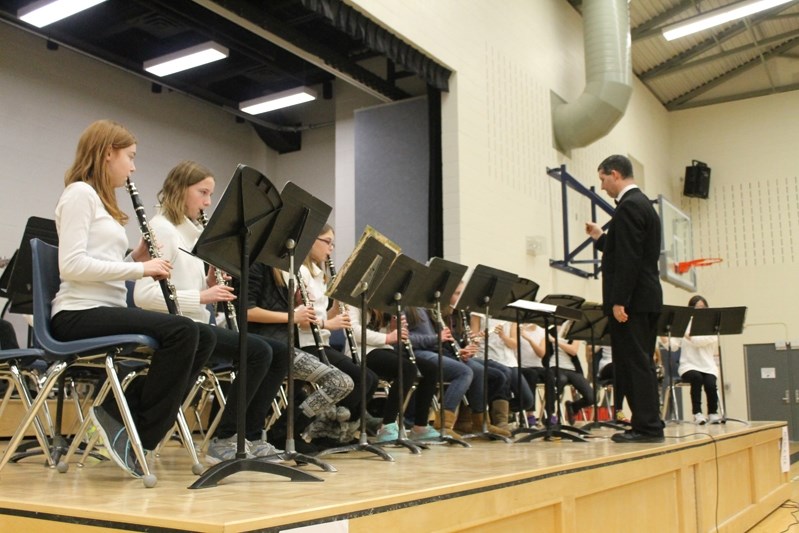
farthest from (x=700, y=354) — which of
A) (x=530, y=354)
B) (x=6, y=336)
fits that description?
(x=6, y=336)

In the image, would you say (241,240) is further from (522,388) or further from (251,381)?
(522,388)

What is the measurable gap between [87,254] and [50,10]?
487cm

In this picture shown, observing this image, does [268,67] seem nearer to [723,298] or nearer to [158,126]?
[158,126]

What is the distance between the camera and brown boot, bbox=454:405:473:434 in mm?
4770

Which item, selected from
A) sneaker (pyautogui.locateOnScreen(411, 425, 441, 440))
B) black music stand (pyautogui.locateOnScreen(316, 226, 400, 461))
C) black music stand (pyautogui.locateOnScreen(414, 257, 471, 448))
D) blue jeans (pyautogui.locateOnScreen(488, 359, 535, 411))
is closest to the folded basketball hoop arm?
blue jeans (pyautogui.locateOnScreen(488, 359, 535, 411))

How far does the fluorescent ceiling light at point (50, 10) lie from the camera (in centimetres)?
623

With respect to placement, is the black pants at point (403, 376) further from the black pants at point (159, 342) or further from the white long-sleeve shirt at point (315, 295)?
the black pants at point (159, 342)

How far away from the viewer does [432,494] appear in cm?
186

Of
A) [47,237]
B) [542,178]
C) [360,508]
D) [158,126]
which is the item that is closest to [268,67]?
[158,126]

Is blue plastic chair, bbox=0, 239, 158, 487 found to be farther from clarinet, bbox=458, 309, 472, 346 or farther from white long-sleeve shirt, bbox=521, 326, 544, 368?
white long-sleeve shirt, bbox=521, 326, 544, 368

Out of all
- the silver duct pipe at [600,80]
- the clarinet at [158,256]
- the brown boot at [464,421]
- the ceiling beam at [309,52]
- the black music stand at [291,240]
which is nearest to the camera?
the black music stand at [291,240]

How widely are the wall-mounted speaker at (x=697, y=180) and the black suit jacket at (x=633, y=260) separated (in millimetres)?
9192

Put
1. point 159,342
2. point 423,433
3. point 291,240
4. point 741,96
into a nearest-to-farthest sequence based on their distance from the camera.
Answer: point 159,342 < point 291,240 < point 423,433 < point 741,96

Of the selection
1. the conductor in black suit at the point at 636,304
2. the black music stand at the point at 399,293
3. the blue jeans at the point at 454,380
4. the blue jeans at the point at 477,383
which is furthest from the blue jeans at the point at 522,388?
the black music stand at the point at 399,293
